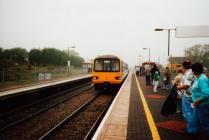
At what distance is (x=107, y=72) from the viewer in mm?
16984

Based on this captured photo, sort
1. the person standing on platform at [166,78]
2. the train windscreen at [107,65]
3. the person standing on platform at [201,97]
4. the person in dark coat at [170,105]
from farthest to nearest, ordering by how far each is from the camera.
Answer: the train windscreen at [107,65]
the person standing on platform at [166,78]
the person in dark coat at [170,105]
the person standing on platform at [201,97]

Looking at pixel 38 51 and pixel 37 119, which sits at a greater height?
pixel 38 51

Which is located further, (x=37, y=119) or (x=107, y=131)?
(x=37, y=119)

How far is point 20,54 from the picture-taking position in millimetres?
77562

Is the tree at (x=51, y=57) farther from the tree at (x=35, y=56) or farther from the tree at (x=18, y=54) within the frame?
the tree at (x=18, y=54)

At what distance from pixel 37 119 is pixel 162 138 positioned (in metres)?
5.90

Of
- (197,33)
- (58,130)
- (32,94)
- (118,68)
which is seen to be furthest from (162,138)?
(118,68)

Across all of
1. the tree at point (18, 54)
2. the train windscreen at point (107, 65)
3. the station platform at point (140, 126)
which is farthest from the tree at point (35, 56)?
the station platform at point (140, 126)

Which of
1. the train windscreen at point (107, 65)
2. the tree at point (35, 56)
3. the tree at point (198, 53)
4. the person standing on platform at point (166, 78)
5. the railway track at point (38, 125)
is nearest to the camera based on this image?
the railway track at point (38, 125)

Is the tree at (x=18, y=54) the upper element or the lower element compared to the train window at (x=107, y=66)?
upper

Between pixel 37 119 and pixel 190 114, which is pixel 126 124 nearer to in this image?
pixel 190 114

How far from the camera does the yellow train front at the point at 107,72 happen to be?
16.9 meters

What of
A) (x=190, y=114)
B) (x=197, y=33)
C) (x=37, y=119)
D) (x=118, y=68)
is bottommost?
(x=37, y=119)

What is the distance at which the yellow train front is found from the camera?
55.5ft
